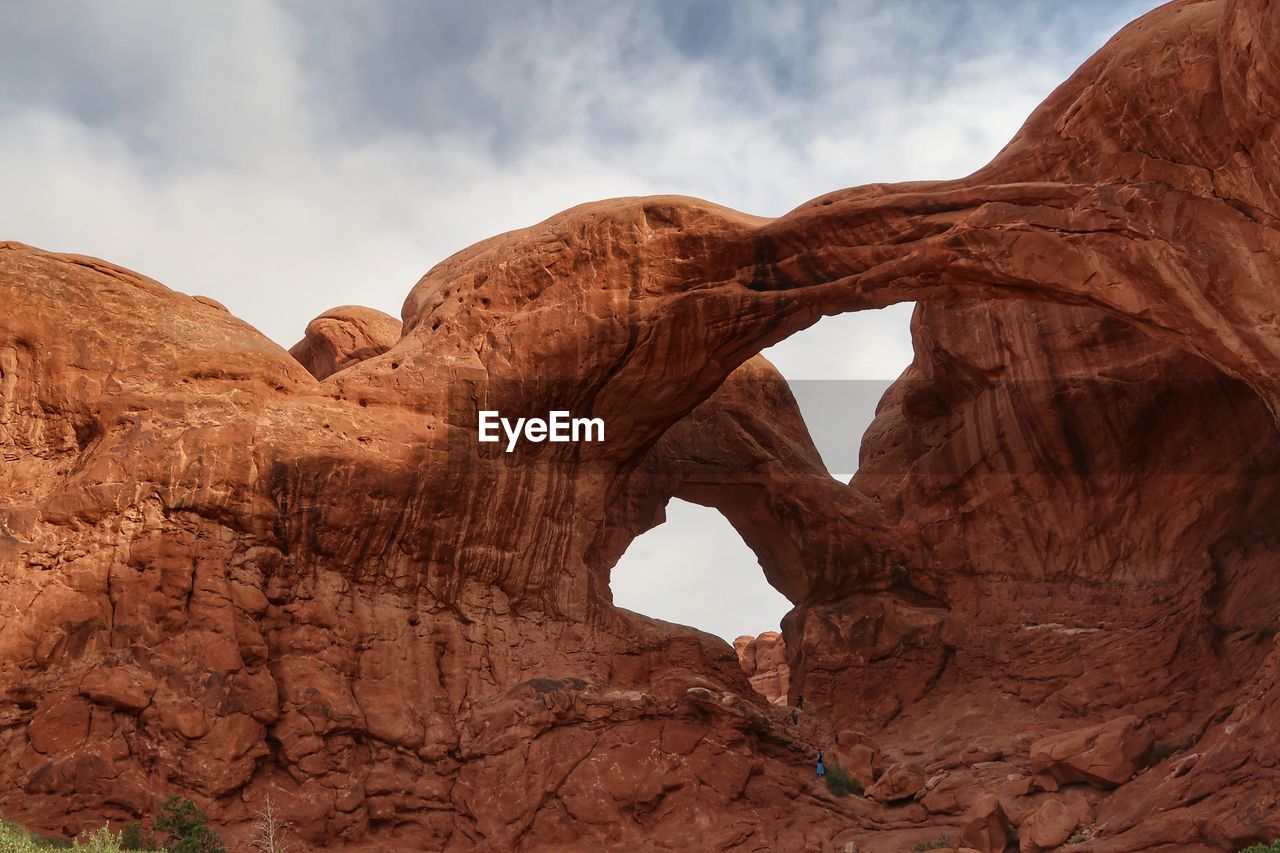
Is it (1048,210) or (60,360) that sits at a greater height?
(1048,210)

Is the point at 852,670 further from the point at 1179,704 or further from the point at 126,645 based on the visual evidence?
the point at 126,645

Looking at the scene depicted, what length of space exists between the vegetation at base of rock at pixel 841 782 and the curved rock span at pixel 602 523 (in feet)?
1.30

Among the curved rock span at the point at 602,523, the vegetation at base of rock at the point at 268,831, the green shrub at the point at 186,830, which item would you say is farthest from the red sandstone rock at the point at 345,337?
the green shrub at the point at 186,830

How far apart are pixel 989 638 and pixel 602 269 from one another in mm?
12341

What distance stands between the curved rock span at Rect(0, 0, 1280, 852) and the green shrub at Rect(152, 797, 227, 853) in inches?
30.2

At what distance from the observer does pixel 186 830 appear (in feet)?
52.7

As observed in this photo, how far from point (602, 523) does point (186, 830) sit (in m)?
9.47

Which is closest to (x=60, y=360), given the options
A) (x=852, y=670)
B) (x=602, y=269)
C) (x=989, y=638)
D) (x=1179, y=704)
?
(x=602, y=269)

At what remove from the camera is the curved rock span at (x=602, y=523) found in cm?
1719

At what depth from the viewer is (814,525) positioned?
94.2 ft

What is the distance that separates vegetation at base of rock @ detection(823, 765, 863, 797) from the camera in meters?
21.5

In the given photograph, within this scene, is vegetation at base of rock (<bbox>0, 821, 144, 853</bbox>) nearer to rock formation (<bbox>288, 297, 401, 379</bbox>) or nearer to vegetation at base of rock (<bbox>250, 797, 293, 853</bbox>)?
vegetation at base of rock (<bbox>250, 797, 293, 853</bbox>)

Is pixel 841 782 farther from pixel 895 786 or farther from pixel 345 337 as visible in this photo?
pixel 345 337

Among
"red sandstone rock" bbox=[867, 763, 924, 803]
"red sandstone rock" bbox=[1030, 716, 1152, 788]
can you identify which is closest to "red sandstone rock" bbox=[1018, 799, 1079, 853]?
"red sandstone rock" bbox=[1030, 716, 1152, 788]
